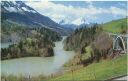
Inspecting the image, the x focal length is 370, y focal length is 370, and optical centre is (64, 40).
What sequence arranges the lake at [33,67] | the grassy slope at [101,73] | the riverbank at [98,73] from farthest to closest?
1. the lake at [33,67]
2. the riverbank at [98,73]
3. the grassy slope at [101,73]

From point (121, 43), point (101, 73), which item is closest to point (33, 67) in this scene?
point (121, 43)

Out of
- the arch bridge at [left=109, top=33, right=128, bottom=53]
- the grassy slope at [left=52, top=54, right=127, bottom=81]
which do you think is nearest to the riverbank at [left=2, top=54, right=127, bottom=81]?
the grassy slope at [left=52, top=54, right=127, bottom=81]

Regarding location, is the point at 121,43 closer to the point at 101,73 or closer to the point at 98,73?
the point at 98,73

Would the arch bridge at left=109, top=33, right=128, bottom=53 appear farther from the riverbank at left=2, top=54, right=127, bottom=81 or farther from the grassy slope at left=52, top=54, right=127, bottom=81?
the grassy slope at left=52, top=54, right=127, bottom=81

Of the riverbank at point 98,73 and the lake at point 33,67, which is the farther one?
the lake at point 33,67

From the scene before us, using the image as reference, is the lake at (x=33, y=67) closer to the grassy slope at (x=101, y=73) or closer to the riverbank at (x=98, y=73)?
the riverbank at (x=98, y=73)

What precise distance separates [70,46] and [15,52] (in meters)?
16.3

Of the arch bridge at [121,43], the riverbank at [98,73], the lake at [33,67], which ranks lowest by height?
the lake at [33,67]

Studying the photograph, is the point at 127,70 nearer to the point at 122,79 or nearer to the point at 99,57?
the point at 122,79

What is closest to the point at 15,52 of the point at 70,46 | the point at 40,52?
the point at 40,52

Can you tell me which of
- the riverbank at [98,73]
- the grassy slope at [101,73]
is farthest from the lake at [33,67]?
the grassy slope at [101,73]

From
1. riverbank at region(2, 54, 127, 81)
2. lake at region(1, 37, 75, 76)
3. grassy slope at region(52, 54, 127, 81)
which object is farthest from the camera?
lake at region(1, 37, 75, 76)

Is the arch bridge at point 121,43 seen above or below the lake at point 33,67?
above

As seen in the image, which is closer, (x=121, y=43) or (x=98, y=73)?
(x=98, y=73)
